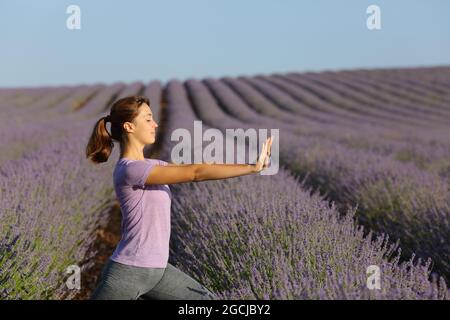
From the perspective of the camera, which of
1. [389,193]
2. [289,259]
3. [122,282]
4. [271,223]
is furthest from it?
[389,193]

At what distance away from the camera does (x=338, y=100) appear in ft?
67.7

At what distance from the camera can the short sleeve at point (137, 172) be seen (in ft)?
6.33

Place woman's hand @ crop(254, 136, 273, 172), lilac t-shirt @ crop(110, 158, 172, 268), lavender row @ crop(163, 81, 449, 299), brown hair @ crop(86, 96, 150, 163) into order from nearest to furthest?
woman's hand @ crop(254, 136, 273, 172), lavender row @ crop(163, 81, 449, 299), lilac t-shirt @ crop(110, 158, 172, 268), brown hair @ crop(86, 96, 150, 163)

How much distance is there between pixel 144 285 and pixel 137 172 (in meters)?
0.41

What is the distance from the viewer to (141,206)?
6.69 feet

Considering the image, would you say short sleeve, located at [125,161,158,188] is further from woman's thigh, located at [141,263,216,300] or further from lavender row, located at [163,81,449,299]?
lavender row, located at [163,81,449,299]

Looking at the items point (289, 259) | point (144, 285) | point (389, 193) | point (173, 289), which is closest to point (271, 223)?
point (289, 259)

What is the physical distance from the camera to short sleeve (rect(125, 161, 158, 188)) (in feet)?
6.33

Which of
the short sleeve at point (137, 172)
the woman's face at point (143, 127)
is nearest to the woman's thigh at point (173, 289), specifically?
the short sleeve at point (137, 172)

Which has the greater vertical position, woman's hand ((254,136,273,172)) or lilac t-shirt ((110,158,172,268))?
woman's hand ((254,136,273,172))

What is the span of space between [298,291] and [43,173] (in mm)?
3043

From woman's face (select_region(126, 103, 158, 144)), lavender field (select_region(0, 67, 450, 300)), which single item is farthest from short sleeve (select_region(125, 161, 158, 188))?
lavender field (select_region(0, 67, 450, 300))

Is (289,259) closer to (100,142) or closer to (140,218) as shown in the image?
(140,218)
